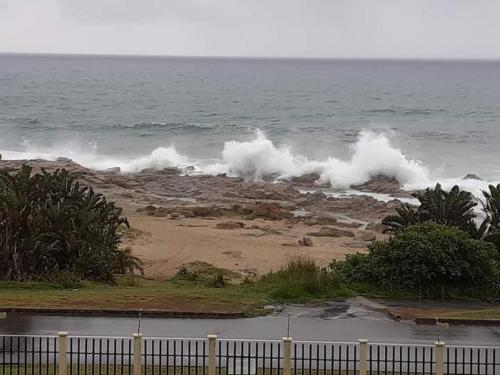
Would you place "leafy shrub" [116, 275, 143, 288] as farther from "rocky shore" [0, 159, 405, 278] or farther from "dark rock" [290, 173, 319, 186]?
"dark rock" [290, 173, 319, 186]

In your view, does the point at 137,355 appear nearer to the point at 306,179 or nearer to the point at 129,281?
the point at 129,281

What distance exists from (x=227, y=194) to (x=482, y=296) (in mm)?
29702

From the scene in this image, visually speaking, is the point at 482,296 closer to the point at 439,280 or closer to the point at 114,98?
the point at 439,280

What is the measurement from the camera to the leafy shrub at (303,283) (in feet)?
68.1

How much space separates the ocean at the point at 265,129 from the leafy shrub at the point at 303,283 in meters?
30.7

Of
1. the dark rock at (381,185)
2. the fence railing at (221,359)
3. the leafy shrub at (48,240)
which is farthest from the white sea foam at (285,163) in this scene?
the fence railing at (221,359)

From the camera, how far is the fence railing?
14406 mm

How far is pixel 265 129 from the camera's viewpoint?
3319 inches

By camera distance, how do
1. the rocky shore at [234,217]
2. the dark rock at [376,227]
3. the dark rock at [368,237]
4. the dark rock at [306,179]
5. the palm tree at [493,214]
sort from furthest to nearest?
the dark rock at [306,179], the dark rock at [376,227], the dark rock at [368,237], the rocky shore at [234,217], the palm tree at [493,214]

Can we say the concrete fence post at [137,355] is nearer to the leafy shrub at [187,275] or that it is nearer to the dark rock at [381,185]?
the leafy shrub at [187,275]

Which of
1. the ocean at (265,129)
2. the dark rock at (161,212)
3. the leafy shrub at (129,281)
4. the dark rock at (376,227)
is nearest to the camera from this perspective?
the leafy shrub at (129,281)

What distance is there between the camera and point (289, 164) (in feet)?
201

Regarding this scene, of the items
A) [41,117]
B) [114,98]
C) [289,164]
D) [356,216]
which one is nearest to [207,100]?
[114,98]

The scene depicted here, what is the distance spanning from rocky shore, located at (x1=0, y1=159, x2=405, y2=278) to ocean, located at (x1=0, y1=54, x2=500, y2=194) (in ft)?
13.6
